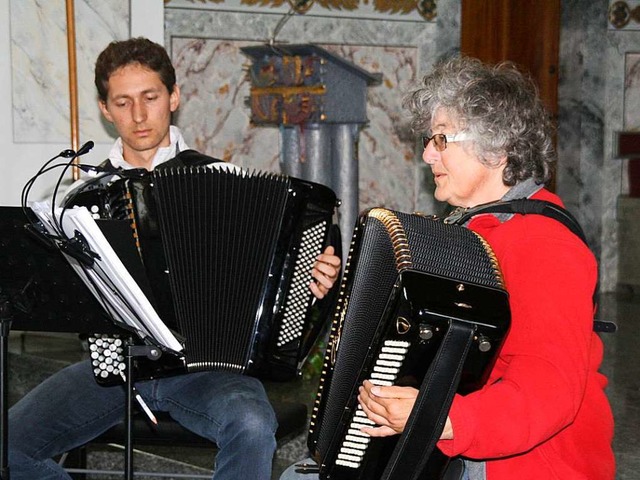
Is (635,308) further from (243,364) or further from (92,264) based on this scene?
(92,264)

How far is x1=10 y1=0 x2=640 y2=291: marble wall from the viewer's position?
571 centimetres

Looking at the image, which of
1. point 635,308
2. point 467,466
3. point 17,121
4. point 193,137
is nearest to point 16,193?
point 17,121

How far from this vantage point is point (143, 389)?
2711mm

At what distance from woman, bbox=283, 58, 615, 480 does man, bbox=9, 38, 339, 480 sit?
24.9 inches

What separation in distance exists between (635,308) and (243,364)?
4037mm

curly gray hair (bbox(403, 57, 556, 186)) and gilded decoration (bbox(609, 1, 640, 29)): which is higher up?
gilded decoration (bbox(609, 1, 640, 29))

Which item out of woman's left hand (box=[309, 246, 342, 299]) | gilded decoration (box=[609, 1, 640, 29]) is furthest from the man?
gilded decoration (box=[609, 1, 640, 29])

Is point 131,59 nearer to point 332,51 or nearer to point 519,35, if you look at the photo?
point 332,51

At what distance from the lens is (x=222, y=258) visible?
2498 millimetres

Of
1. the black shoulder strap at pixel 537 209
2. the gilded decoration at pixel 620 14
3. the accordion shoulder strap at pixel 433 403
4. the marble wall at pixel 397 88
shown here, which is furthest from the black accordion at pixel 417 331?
the gilded decoration at pixel 620 14

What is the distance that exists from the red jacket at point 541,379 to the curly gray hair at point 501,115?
0.19 m

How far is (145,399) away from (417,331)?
4.12 feet

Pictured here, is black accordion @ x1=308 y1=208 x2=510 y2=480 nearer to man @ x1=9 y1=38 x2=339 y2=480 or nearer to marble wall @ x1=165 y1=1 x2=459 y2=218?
man @ x1=9 y1=38 x2=339 y2=480

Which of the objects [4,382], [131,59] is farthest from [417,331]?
[131,59]
